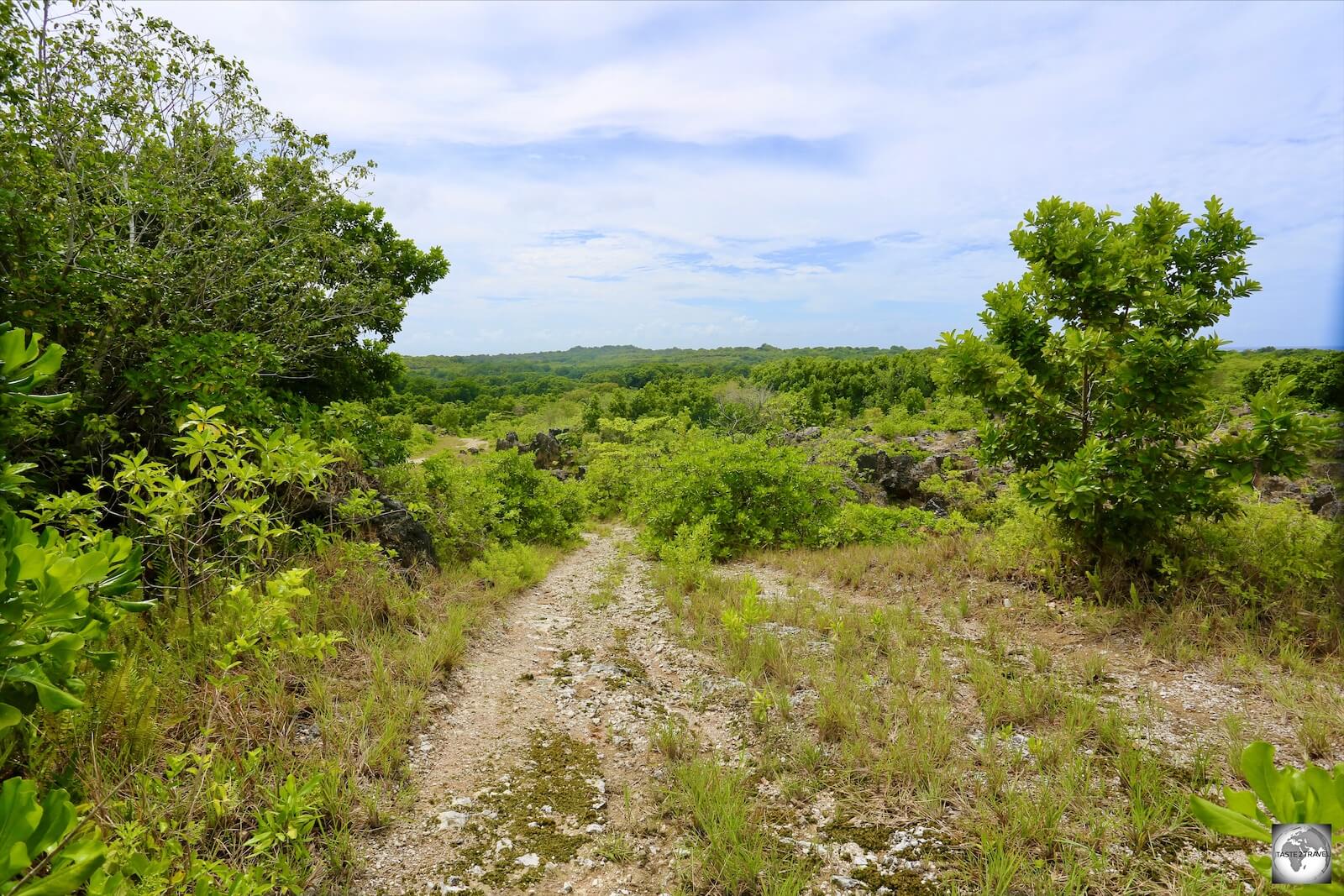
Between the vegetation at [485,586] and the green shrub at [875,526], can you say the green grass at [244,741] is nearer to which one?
the vegetation at [485,586]

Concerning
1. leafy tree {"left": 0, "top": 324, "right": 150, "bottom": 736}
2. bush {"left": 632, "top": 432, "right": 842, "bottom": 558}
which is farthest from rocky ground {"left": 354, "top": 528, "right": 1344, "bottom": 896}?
bush {"left": 632, "top": 432, "right": 842, "bottom": 558}

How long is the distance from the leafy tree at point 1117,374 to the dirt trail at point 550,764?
4.60 meters

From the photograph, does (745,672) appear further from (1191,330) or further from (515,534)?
(515,534)

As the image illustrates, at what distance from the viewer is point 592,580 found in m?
10.9

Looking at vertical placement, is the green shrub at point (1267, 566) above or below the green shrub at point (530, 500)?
above

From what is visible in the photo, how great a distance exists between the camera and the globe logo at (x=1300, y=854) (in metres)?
0.99

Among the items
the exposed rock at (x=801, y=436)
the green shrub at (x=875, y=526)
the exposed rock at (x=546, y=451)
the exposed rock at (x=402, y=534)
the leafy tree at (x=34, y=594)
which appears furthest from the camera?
the exposed rock at (x=546, y=451)

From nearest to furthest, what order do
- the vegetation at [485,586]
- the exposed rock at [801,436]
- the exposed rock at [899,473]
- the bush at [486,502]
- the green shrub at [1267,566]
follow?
the vegetation at [485,586], the green shrub at [1267,566], the bush at [486,502], the exposed rock at [899,473], the exposed rock at [801,436]

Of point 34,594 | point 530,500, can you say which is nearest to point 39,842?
point 34,594

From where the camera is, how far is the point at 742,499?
43.6ft

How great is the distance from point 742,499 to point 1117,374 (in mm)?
8188

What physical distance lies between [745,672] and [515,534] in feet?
32.2

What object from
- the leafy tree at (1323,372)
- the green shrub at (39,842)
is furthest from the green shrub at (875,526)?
the green shrub at (39,842)

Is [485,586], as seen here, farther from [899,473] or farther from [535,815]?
[899,473]
